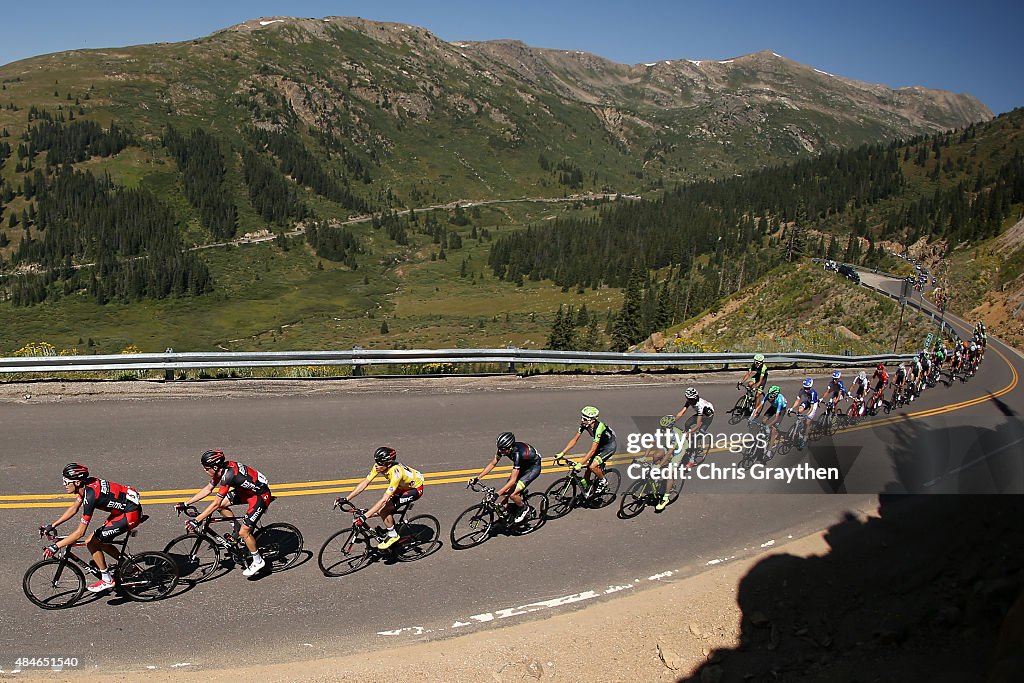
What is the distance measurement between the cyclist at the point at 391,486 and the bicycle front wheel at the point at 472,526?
1.02m

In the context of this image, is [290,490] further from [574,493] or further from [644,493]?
[644,493]

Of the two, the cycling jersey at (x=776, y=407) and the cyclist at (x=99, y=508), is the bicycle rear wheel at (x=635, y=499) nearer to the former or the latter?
the cycling jersey at (x=776, y=407)

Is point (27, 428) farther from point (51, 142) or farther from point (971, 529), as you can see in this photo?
point (51, 142)

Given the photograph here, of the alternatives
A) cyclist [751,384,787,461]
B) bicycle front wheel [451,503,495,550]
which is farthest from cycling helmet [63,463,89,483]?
cyclist [751,384,787,461]

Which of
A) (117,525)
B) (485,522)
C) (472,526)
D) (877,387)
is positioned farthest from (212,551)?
Answer: (877,387)

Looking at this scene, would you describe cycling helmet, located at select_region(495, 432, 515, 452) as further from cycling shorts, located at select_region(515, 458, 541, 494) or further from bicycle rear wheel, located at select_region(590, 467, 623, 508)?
bicycle rear wheel, located at select_region(590, 467, 623, 508)

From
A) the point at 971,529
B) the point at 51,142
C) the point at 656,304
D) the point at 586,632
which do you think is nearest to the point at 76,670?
the point at 586,632

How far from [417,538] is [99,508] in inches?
172

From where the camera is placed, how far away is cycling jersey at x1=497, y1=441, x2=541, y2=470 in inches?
374

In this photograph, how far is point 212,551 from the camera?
8562mm

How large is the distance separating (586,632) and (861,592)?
15.5 feet

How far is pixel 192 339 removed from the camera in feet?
352

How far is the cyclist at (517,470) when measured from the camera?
30.5 ft

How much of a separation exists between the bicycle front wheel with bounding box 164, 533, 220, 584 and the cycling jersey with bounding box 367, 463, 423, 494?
2458 mm
